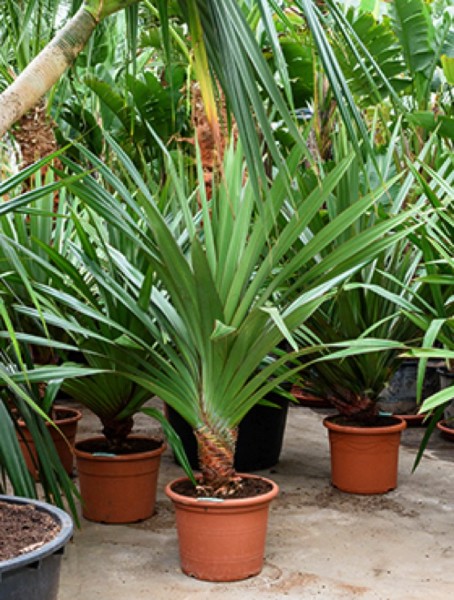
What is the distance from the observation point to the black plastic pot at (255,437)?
3223 mm

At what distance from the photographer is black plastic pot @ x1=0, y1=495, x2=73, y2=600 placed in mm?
1442

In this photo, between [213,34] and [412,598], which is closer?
[213,34]

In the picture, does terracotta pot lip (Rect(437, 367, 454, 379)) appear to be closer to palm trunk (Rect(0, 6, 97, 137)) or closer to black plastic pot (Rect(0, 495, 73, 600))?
black plastic pot (Rect(0, 495, 73, 600))

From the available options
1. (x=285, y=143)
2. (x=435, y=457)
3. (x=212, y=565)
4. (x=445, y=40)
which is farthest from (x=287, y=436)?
(x=445, y=40)

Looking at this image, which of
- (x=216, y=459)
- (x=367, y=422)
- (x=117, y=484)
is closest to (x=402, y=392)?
(x=367, y=422)

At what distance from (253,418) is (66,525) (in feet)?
5.42

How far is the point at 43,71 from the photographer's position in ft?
4.34

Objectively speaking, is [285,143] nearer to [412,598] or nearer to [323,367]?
[323,367]

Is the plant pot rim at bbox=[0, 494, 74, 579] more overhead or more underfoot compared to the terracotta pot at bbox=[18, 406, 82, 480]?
more overhead

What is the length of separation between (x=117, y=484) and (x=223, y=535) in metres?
0.54

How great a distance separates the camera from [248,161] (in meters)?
1.11

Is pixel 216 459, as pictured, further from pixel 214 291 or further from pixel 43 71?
pixel 43 71

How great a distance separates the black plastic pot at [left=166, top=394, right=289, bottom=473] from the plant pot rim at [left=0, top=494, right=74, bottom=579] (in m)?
1.51

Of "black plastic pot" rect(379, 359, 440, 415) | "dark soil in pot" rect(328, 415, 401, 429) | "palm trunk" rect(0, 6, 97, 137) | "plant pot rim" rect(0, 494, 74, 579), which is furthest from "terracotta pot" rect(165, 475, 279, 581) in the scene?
"black plastic pot" rect(379, 359, 440, 415)
